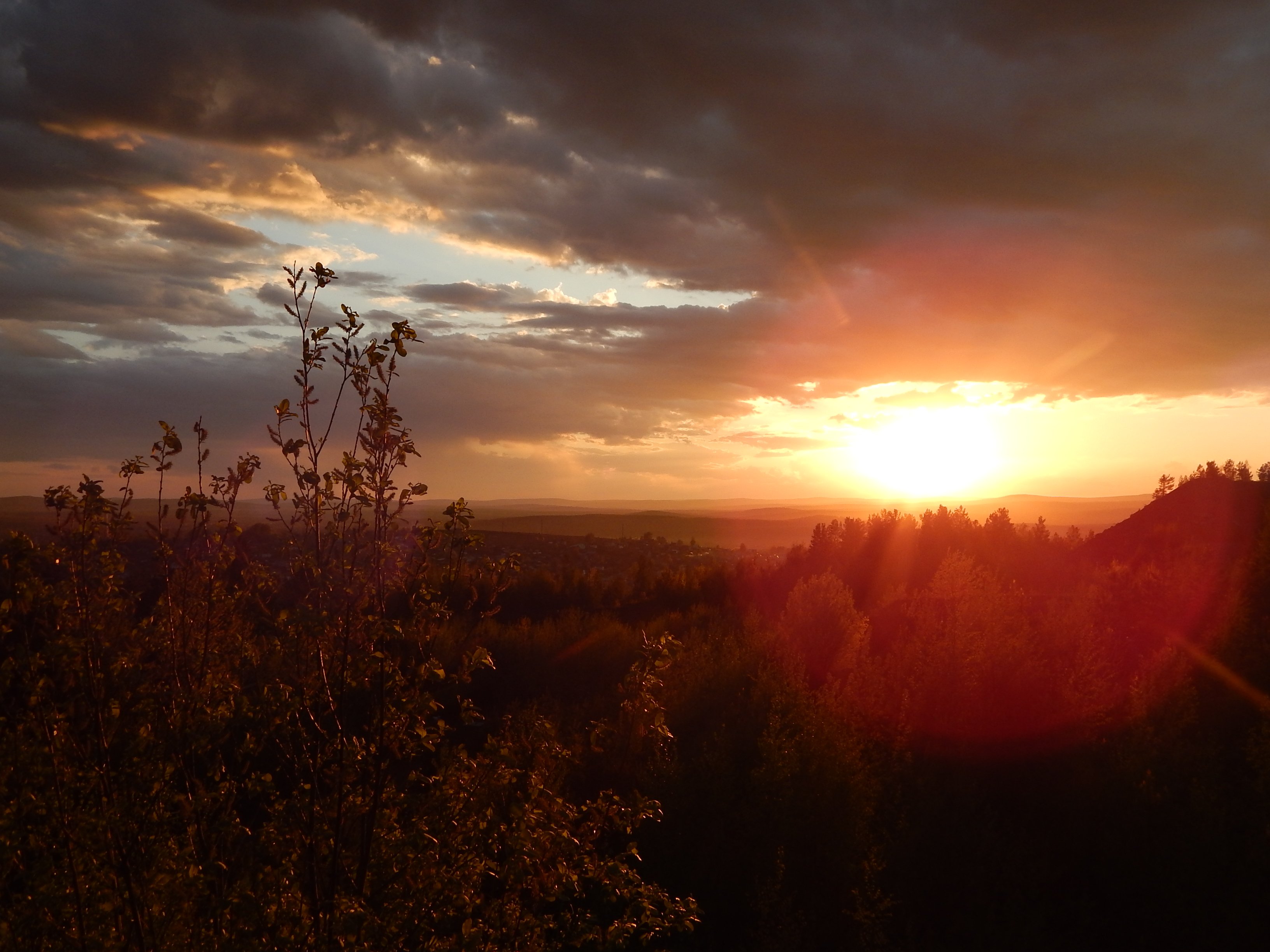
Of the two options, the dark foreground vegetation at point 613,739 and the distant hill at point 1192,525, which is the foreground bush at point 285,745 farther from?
the distant hill at point 1192,525

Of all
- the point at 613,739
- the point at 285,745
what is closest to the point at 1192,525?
the point at 613,739

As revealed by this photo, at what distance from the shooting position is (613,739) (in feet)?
76.7

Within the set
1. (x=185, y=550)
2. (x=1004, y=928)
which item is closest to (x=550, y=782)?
(x=185, y=550)

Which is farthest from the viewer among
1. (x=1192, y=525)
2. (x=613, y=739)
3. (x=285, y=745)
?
(x=1192, y=525)

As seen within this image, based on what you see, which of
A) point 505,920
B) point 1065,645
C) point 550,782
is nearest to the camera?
point 505,920

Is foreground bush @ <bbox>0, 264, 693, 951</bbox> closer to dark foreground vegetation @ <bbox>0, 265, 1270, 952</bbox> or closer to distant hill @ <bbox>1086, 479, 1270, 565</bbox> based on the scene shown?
dark foreground vegetation @ <bbox>0, 265, 1270, 952</bbox>

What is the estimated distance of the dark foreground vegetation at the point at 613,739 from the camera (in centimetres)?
651

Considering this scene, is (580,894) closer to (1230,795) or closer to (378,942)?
(378,942)

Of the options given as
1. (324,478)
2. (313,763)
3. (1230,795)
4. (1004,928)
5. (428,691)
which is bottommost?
(1004,928)

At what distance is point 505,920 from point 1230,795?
64.1ft

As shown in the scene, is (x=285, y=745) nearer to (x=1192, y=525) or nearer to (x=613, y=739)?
(x=613, y=739)

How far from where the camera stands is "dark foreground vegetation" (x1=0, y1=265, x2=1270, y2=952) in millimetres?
6508

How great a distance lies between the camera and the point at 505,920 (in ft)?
23.9

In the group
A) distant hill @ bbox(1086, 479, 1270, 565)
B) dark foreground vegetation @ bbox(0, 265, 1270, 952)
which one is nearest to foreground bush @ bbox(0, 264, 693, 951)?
dark foreground vegetation @ bbox(0, 265, 1270, 952)
